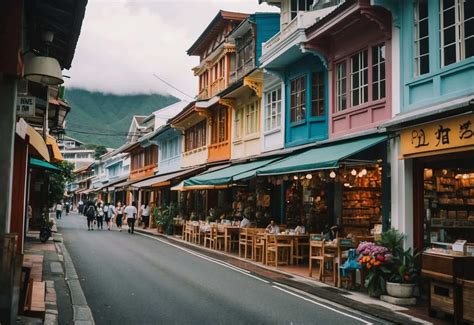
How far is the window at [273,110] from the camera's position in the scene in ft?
69.7

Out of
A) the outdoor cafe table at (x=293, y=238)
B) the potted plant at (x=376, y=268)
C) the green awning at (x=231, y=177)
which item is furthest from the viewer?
the green awning at (x=231, y=177)

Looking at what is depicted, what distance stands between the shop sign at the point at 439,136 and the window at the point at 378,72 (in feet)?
7.25

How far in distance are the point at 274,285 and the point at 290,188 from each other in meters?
7.85

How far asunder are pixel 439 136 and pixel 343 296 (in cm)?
378

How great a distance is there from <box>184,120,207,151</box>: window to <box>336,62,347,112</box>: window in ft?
52.1

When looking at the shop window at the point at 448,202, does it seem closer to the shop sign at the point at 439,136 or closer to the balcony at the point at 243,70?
the shop sign at the point at 439,136

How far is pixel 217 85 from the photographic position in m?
31.2

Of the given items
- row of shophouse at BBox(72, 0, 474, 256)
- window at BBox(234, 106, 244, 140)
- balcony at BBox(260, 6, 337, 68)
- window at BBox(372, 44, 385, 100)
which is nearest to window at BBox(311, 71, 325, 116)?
row of shophouse at BBox(72, 0, 474, 256)

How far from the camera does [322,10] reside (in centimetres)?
1797

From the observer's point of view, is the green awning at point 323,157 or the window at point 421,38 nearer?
the window at point 421,38

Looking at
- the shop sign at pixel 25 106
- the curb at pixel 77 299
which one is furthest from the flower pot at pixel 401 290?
the shop sign at pixel 25 106

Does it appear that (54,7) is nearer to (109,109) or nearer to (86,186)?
(86,186)

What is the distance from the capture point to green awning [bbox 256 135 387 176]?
13203 millimetres

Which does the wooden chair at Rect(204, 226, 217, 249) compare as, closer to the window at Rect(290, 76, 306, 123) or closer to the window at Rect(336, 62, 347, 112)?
the window at Rect(290, 76, 306, 123)
